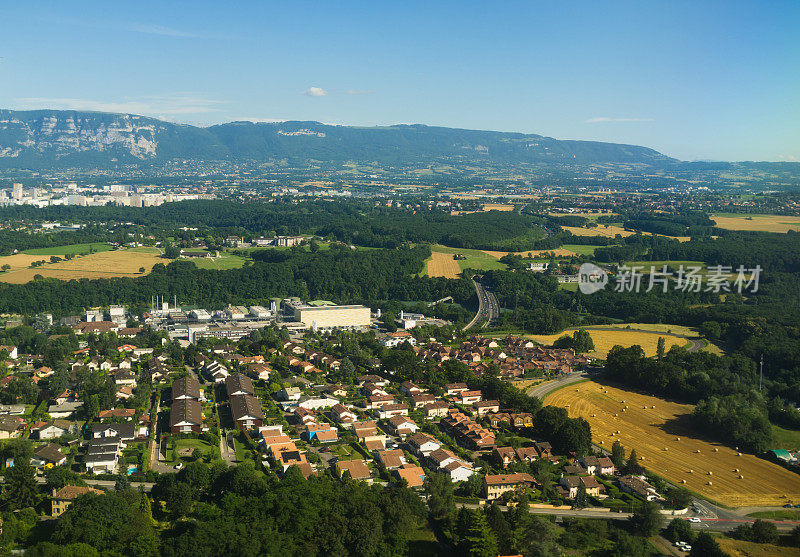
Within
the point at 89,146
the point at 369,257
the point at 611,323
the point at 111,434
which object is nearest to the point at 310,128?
the point at 89,146

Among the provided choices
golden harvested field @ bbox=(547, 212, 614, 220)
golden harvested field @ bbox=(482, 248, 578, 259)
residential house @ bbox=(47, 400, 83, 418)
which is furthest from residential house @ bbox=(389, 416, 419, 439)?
golden harvested field @ bbox=(547, 212, 614, 220)

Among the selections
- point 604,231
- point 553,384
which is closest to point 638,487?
point 553,384

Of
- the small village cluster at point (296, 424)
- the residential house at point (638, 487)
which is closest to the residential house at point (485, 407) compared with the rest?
the small village cluster at point (296, 424)

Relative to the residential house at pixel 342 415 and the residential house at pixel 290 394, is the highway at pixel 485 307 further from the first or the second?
the residential house at pixel 342 415

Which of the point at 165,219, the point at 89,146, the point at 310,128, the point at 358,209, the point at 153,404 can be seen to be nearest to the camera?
the point at 153,404

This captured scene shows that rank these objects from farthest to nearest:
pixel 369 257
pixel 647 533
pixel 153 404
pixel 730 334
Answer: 1. pixel 369 257
2. pixel 730 334
3. pixel 153 404
4. pixel 647 533

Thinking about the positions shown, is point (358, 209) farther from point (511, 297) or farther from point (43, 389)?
point (43, 389)
